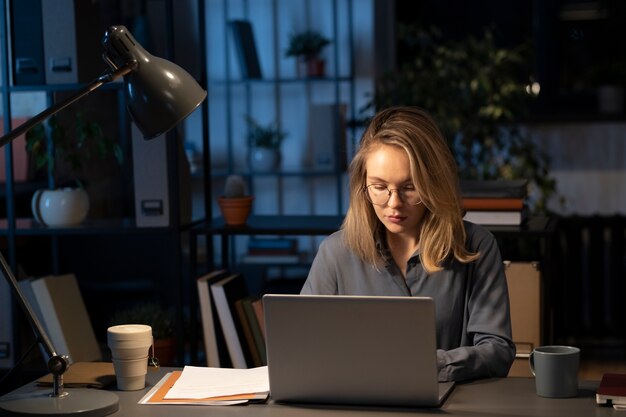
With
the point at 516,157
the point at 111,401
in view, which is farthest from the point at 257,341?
the point at 516,157

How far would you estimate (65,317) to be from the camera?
3668 mm

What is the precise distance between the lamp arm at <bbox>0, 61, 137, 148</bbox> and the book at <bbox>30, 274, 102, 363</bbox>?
1.84 metres

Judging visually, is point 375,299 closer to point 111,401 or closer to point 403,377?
point 403,377

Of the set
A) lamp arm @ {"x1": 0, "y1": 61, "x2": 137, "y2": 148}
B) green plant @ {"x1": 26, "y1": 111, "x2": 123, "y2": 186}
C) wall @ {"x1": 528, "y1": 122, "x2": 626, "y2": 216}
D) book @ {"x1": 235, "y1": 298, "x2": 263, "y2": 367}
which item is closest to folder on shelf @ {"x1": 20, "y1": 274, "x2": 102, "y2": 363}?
green plant @ {"x1": 26, "y1": 111, "x2": 123, "y2": 186}

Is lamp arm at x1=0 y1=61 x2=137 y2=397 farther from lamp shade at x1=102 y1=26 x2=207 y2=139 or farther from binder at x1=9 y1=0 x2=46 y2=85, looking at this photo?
binder at x1=9 y1=0 x2=46 y2=85

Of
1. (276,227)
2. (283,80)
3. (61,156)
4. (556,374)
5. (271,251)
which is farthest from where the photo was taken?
(283,80)

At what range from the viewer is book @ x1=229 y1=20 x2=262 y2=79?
5477 mm

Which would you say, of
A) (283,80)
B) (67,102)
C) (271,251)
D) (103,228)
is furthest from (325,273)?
(283,80)

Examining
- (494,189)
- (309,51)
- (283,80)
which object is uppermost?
(309,51)

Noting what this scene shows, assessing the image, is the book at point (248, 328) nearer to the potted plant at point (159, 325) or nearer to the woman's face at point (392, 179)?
the potted plant at point (159, 325)

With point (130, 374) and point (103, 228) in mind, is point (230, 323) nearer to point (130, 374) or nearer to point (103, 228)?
point (103, 228)

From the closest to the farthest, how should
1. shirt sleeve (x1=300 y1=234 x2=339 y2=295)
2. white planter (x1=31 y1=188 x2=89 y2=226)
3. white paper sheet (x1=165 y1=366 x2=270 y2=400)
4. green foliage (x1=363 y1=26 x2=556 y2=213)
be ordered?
1. white paper sheet (x1=165 y1=366 x2=270 y2=400)
2. shirt sleeve (x1=300 y1=234 x2=339 y2=295)
3. white planter (x1=31 y1=188 x2=89 y2=226)
4. green foliage (x1=363 y1=26 x2=556 y2=213)

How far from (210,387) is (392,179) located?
25.6 inches

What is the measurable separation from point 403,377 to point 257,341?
1.50 metres
